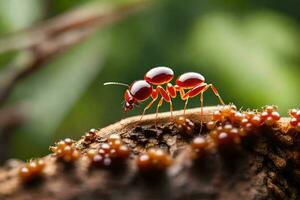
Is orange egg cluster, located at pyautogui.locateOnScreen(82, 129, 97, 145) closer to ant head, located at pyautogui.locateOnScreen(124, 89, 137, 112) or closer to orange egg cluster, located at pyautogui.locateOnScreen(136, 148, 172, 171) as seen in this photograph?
ant head, located at pyautogui.locateOnScreen(124, 89, 137, 112)

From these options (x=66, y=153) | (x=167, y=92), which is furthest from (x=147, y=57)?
(x=66, y=153)

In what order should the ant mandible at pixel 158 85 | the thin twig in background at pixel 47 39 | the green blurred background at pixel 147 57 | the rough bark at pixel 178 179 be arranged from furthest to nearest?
the green blurred background at pixel 147 57 → the thin twig in background at pixel 47 39 → the ant mandible at pixel 158 85 → the rough bark at pixel 178 179

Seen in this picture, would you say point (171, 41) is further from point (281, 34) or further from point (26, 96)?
point (26, 96)

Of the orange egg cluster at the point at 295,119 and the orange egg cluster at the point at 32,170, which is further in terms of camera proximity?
the orange egg cluster at the point at 295,119

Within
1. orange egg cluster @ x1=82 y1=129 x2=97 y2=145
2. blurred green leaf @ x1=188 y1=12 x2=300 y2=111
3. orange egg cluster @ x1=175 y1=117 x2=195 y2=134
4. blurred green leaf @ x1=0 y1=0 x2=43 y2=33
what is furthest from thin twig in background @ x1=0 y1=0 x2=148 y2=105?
orange egg cluster @ x1=175 y1=117 x2=195 y2=134

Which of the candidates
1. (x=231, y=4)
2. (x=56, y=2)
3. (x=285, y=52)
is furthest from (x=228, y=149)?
(x=56, y=2)

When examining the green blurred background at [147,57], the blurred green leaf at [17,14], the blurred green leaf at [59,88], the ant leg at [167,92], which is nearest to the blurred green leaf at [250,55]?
the green blurred background at [147,57]

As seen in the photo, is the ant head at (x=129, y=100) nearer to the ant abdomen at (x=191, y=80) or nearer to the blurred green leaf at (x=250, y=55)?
the ant abdomen at (x=191, y=80)
